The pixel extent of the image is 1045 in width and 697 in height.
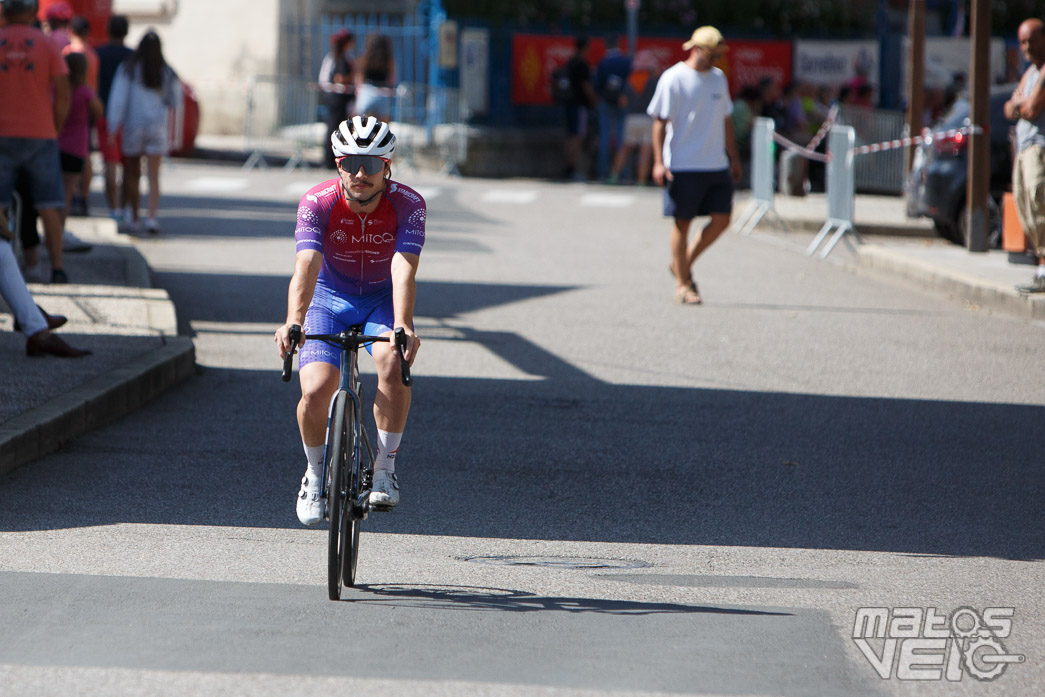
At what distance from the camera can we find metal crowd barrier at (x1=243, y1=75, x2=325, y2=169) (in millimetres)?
26797

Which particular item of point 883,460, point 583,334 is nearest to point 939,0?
point 583,334

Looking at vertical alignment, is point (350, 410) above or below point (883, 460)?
above

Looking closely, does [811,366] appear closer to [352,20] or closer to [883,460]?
[883,460]

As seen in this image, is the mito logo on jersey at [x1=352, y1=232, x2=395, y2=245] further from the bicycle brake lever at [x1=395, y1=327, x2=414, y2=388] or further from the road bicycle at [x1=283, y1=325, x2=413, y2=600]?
the bicycle brake lever at [x1=395, y1=327, x2=414, y2=388]

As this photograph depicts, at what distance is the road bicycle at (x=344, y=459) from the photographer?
529cm

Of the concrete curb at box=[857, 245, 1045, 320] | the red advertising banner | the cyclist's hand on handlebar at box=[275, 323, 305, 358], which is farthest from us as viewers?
the red advertising banner

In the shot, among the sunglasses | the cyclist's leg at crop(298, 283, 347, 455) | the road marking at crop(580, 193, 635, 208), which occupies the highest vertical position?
the sunglasses

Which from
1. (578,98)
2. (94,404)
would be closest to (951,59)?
(578,98)

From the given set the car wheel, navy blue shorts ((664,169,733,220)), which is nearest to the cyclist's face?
navy blue shorts ((664,169,733,220))

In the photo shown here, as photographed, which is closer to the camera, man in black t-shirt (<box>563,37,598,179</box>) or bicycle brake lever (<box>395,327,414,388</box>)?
bicycle brake lever (<box>395,327,414,388</box>)

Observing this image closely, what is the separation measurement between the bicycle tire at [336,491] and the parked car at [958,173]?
1174 cm

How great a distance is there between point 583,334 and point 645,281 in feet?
10.0

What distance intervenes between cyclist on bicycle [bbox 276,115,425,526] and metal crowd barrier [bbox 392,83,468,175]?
65.8ft

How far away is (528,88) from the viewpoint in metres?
28.9
